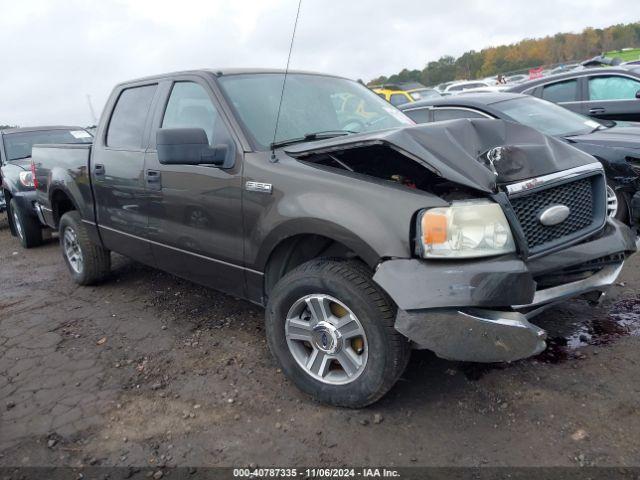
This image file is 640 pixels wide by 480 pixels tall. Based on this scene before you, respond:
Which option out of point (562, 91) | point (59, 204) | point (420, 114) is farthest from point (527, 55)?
point (59, 204)

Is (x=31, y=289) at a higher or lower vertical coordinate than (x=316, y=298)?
lower

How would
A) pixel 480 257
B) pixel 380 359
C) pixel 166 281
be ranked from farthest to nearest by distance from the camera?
pixel 166 281 < pixel 380 359 < pixel 480 257

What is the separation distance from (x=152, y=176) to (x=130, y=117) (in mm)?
819

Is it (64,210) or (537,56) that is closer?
(64,210)

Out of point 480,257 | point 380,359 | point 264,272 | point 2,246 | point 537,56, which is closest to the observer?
point 480,257

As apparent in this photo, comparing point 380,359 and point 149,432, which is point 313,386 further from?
point 149,432

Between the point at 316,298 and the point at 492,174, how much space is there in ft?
3.52

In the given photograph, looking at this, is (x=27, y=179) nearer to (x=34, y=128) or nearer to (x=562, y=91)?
(x=34, y=128)

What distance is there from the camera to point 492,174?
2475 mm

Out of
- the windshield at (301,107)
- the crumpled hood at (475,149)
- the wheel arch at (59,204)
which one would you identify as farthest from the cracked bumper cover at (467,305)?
the wheel arch at (59,204)

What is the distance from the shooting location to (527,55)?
75.4 meters

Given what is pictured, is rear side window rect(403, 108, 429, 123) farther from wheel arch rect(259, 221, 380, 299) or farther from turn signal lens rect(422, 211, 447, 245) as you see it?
turn signal lens rect(422, 211, 447, 245)

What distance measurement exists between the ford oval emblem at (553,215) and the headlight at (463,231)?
1.05 ft

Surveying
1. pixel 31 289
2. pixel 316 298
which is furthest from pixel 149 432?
pixel 31 289
